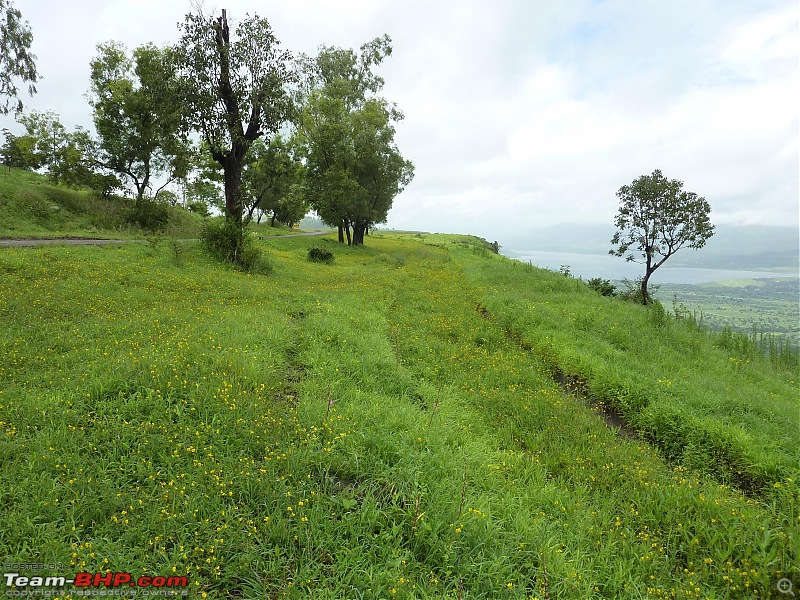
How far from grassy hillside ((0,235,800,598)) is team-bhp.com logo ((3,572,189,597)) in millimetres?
68

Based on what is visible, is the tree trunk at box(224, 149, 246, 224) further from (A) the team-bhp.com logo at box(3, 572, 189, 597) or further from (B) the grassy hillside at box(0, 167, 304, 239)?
(A) the team-bhp.com logo at box(3, 572, 189, 597)

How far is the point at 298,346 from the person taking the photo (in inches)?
306

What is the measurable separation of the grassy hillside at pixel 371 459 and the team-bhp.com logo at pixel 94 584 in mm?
68

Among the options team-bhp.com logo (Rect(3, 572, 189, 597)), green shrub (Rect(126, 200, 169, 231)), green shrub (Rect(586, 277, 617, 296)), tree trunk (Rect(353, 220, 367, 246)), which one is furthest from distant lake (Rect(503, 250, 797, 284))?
green shrub (Rect(126, 200, 169, 231))

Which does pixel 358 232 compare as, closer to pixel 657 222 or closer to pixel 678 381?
pixel 657 222

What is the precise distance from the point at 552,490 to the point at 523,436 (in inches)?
57.4

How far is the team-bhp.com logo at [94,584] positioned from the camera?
8.77 feet

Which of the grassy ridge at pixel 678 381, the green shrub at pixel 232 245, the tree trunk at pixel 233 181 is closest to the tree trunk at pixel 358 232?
the tree trunk at pixel 233 181

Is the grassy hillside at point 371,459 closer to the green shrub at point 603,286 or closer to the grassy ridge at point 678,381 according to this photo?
the grassy ridge at point 678,381

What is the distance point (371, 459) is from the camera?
14.8ft

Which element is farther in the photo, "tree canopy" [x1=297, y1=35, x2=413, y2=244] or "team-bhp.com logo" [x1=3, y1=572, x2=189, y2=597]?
"tree canopy" [x1=297, y1=35, x2=413, y2=244]

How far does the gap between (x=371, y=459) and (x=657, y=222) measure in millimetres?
31374

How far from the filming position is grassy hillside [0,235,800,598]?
3.26 meters

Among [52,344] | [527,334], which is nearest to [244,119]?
[52,344]
